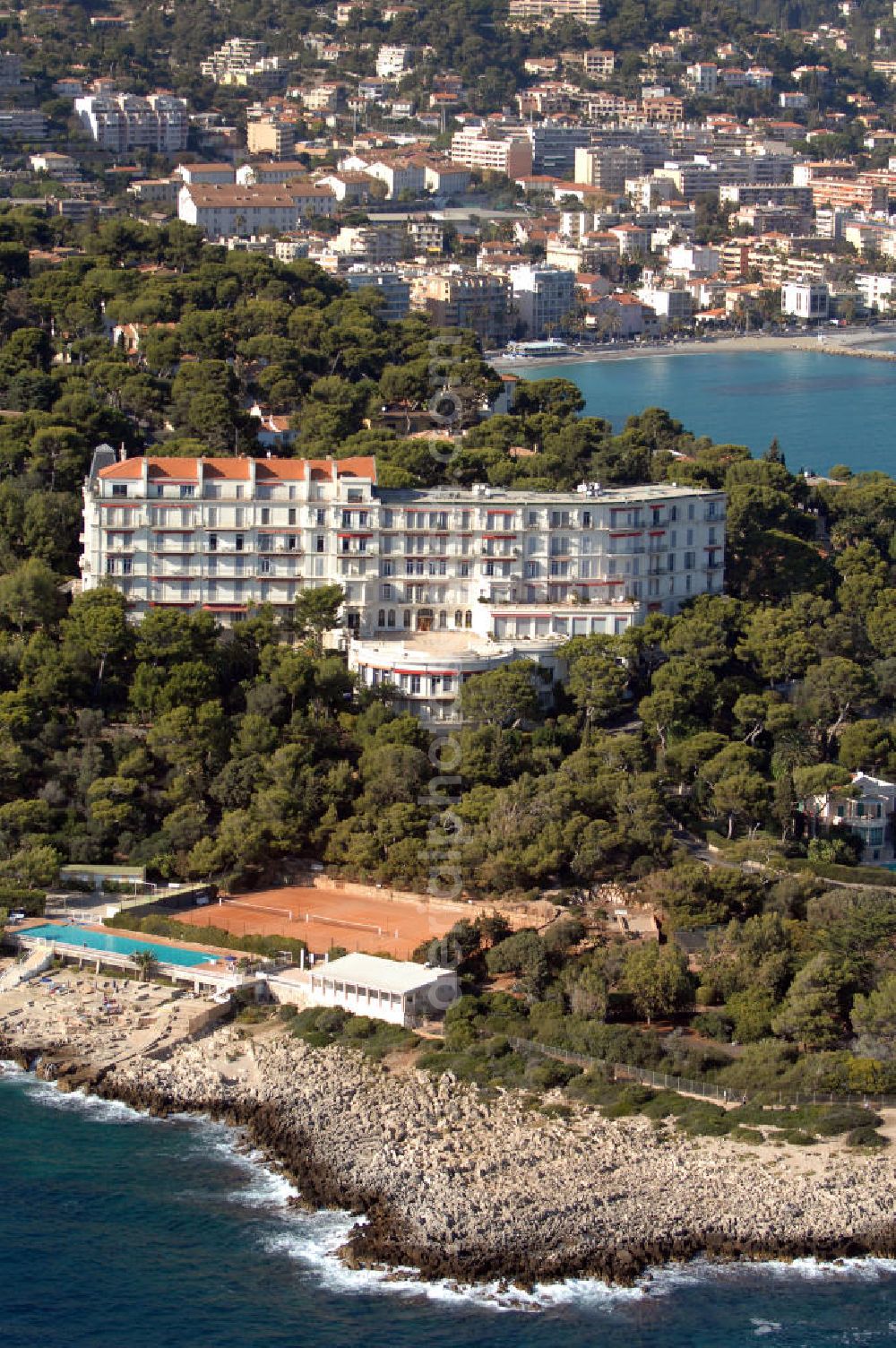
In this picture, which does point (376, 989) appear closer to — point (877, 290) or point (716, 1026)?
point (716, 1026)

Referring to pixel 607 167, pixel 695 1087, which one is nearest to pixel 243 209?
pixel 607 167

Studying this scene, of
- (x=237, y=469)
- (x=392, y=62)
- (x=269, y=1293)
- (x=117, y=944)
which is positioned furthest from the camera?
(x=392, y=62)

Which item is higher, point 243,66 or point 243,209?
point 243,66

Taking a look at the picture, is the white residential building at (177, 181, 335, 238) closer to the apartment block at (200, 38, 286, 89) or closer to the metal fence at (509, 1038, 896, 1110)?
the apartment block at (200, 38, 286, 89)

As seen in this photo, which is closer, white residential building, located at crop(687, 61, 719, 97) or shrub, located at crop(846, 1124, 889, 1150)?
shrub, located at crop(846, 1124, 889, 1150)

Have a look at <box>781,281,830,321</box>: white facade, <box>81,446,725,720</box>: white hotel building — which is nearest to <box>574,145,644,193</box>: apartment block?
<box>781,281,830,321</box>: white facade

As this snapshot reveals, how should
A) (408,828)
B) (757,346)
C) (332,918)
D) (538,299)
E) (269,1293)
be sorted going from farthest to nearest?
(757,346) → (538,299) → (408,828) → (332,918) → (269,1293)
